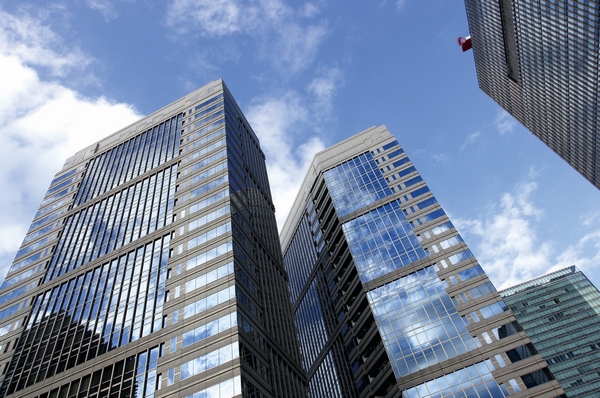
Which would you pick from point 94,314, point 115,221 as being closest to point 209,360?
point 94,314

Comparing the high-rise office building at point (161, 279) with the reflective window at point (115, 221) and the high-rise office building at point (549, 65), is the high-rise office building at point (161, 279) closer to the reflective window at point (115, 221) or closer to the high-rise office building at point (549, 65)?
the reflective window at point (115, 221)

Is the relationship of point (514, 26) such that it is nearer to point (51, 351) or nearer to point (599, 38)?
point (599, 38)

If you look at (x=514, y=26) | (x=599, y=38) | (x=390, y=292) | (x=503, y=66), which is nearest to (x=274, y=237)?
(x=390, y=292)

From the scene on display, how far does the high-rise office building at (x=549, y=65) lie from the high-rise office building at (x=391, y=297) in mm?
37866

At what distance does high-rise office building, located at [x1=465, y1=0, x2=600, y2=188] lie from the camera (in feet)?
311

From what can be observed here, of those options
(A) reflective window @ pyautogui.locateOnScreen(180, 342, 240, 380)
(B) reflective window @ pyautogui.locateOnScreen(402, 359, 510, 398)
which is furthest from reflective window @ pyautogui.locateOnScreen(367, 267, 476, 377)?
(A) reflective window @ pyautogui.locateOnScreen(180, 342, 240, 380)

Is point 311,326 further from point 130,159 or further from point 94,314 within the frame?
point 94,314

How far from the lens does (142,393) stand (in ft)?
165

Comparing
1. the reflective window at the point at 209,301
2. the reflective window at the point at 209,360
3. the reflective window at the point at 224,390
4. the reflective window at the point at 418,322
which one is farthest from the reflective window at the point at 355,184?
the reflective window at the point at 224,390

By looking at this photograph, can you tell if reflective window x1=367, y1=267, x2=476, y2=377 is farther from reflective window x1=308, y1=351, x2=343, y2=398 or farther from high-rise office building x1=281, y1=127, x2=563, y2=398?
reflective window x1=308, y1=351, x2=343, y2=398

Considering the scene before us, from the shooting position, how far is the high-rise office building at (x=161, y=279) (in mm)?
52656

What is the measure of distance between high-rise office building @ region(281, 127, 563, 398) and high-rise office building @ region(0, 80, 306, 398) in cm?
1497

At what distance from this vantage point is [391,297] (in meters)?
77.2

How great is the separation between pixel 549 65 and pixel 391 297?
66.0 m
